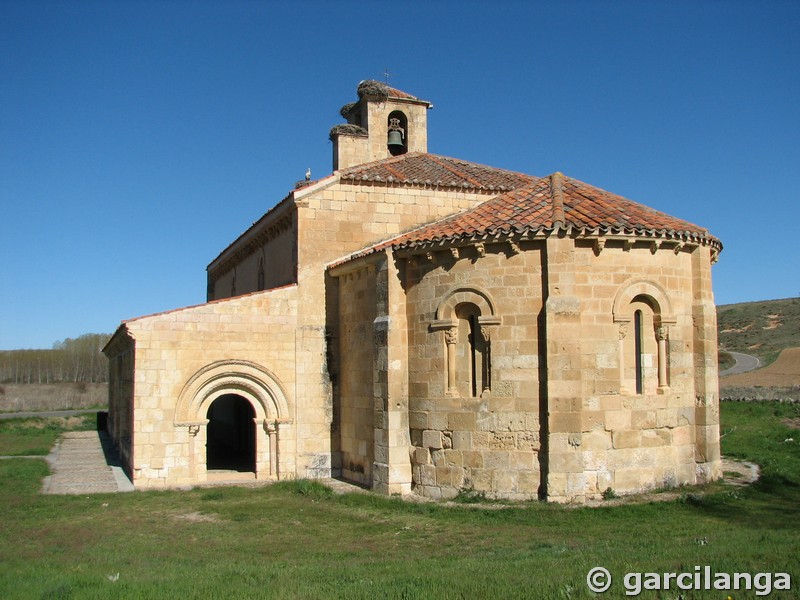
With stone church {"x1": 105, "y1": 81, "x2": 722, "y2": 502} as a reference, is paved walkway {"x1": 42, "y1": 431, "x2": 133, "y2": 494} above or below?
below

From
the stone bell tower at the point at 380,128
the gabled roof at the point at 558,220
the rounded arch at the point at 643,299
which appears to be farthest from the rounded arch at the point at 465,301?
the stone bell tower at the point at 380,128

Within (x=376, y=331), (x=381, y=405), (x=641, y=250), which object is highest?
(x=641, y=250)

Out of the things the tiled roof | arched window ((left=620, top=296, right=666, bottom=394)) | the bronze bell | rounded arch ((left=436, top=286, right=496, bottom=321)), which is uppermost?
the bronze bell

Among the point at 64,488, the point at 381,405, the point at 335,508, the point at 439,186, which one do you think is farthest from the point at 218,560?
the point at 439,186

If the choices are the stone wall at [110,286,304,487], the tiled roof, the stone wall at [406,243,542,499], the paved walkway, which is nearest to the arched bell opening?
the tiled roof

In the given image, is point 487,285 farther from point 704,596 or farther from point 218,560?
point 704,596

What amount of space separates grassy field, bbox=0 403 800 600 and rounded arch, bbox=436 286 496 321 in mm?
3208

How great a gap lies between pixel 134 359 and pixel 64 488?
9.76 feet

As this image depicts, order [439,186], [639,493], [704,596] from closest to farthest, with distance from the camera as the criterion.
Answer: [704,596] → [639,493] → [439,186]

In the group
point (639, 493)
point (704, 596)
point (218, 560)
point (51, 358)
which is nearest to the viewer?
point (704, 596)

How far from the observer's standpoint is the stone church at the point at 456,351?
484 inches

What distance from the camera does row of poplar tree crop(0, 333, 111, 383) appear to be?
234 ft

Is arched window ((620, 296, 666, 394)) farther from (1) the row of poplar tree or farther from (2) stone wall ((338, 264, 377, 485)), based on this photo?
(1) the row of poplar tree

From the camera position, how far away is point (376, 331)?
14.1 meters
